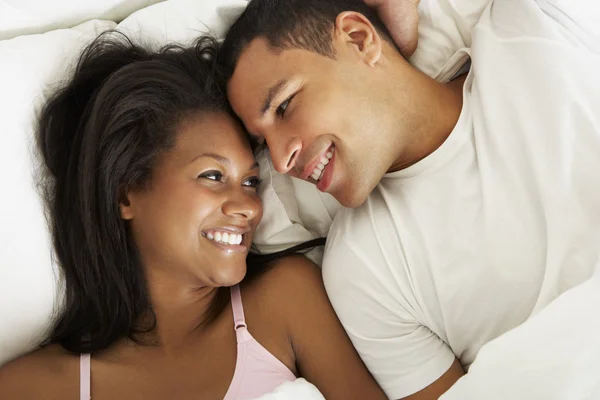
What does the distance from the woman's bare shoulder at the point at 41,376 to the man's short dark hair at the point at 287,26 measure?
742 mm

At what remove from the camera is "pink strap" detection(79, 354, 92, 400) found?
52.6 inches

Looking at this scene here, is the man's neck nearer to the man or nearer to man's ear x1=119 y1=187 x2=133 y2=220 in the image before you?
the man

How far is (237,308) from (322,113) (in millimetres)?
507

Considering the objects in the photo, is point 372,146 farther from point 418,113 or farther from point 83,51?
point 83,51

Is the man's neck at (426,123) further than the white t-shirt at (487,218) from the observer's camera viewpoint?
Yes

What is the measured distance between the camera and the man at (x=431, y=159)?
1.20m

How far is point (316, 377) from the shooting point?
4.42 ft

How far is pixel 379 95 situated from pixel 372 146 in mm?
118

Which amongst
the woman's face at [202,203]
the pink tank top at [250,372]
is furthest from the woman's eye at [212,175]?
the pink tank top at [250,372]

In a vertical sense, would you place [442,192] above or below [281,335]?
above

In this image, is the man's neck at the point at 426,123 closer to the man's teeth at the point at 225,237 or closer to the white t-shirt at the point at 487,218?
the white t-shirt at the point at 487,218

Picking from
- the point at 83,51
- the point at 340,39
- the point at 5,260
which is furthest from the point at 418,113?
the point at 5,260

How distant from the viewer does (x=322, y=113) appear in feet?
4.06

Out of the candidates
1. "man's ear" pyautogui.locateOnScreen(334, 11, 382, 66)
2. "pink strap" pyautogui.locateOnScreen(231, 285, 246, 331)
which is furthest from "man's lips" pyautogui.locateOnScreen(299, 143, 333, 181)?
"pink strap" pyautogui.locateOnScreen(231, 285, 246, 331)
